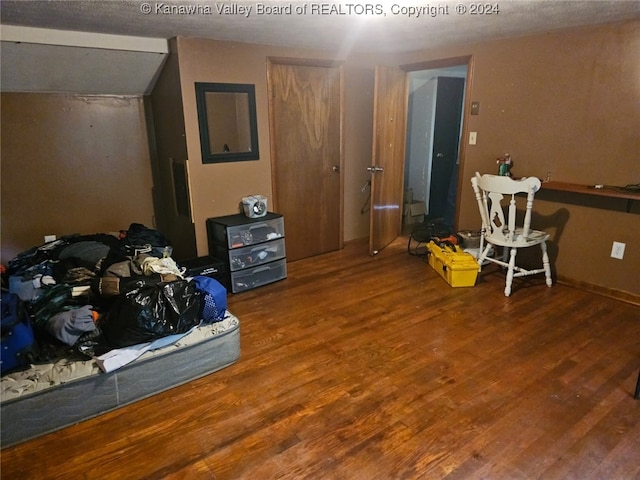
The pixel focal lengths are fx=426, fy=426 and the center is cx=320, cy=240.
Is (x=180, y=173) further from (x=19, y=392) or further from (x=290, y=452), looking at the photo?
(x=290, y=452)

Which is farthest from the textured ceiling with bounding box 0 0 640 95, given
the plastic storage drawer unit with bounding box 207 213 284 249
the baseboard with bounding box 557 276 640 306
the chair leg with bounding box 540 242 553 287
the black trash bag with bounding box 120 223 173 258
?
the baseboard with bounding box 557 276 640 306

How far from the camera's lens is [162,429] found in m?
1.91

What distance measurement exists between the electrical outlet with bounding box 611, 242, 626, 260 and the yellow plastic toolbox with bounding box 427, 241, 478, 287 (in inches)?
37.5

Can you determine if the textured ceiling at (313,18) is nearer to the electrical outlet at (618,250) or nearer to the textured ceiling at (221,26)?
the textured ceiling at (221,26)

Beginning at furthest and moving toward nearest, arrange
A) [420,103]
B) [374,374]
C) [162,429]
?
[420,103] < [374,374] < [162,429]

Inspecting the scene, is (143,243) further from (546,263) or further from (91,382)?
(546,263)

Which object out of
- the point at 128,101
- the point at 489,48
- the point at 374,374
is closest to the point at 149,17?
the point at 128,101

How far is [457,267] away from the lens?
334cm

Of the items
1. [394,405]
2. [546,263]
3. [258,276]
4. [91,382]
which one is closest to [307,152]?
[258,276]

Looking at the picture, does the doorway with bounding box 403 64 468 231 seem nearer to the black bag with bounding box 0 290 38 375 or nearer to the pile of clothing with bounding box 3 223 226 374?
the pile of clothing with bounding box 3 223 226 374

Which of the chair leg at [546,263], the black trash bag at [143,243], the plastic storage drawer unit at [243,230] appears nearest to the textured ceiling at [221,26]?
the black trash bag at [143,243]

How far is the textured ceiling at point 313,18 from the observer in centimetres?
229

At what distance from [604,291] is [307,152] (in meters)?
2.67

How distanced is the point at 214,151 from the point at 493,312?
2.46 metres
